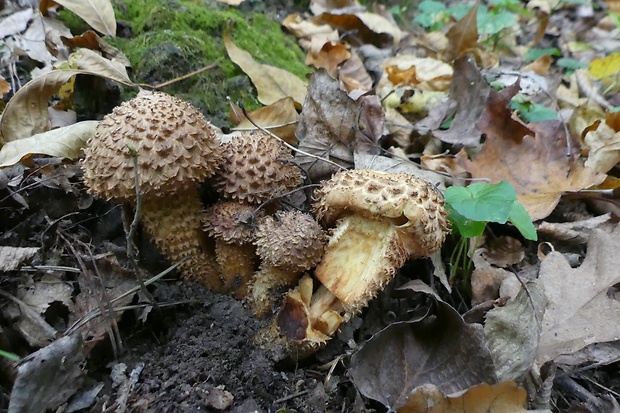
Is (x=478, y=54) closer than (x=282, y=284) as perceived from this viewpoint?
No

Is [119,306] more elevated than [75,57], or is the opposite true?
[75,57]

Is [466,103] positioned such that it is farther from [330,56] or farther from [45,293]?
[45,293]

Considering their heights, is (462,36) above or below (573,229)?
above

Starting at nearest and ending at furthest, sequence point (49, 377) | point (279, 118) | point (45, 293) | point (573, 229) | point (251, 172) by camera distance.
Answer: point (49, 377) → point (45, 293) → point (251, 172) → point (573, 229) → point (279, 118)

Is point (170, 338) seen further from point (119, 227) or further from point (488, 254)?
point (488, 254)

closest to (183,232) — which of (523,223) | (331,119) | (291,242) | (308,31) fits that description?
(291,242)

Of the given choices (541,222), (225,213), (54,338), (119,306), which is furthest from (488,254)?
(54,338)

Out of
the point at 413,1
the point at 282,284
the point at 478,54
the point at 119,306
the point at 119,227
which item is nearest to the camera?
the point at 119,306
